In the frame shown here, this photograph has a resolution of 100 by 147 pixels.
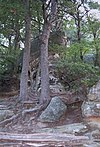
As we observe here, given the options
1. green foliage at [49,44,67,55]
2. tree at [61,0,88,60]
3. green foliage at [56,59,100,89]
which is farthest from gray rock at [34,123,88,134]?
green foliage at [49,44,67,55]

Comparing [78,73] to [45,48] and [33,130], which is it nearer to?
[45,48]

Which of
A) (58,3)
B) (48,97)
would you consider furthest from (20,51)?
(48,97)

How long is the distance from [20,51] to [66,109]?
6.04 metres

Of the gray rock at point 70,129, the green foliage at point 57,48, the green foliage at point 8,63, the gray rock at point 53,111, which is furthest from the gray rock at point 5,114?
the green foliage at point 8,63

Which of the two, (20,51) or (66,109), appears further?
(20,51)

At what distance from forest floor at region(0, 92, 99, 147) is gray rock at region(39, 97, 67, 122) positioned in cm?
14

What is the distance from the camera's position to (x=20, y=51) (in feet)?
49.6

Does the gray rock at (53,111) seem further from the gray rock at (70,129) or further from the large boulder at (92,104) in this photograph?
the large boulder at (92,104)

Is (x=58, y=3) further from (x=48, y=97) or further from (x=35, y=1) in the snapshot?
(x=48, y=97)

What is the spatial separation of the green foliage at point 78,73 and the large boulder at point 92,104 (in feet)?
1.09

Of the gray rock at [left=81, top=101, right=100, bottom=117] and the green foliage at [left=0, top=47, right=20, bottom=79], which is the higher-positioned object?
the green foliage at [left=0, top=47, right=20, bottom=79]

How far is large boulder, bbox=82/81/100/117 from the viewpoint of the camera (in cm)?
881

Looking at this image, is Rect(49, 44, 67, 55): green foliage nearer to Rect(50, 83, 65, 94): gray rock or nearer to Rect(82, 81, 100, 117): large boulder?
Rect(50, 83, 65, 94): gray rock

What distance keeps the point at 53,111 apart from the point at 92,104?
1285 mm
